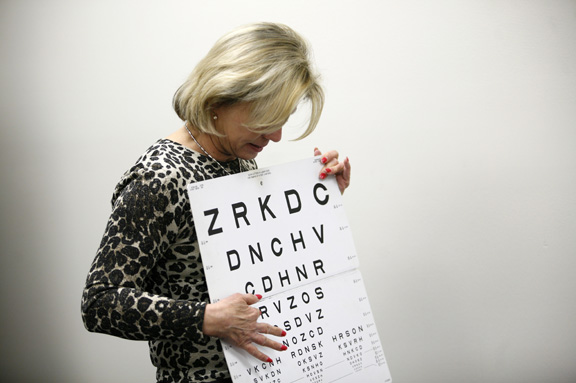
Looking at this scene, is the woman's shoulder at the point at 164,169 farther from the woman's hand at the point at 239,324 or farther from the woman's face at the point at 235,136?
the woman's hand at the point at 239,324

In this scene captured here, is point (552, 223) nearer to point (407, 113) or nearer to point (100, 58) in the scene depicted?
point (407, 113)

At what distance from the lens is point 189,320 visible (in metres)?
0.86

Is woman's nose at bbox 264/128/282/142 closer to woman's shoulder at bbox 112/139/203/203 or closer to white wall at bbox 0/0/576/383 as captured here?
woman's shoulder at bbox 112/139/203/203

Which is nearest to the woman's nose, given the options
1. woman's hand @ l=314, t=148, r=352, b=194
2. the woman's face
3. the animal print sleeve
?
the woman's face

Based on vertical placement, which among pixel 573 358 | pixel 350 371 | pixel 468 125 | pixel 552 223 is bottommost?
pixel 573 358

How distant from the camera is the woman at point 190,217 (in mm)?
849

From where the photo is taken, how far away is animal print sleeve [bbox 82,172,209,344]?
2.76 ft

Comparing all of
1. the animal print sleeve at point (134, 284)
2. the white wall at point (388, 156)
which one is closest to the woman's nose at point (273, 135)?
the animal print sleeve at point (134, 284)

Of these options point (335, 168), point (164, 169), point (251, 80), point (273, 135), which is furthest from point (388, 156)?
point (164, 169)

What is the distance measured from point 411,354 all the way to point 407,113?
972mm

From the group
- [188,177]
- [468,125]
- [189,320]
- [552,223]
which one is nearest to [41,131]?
[188,177]

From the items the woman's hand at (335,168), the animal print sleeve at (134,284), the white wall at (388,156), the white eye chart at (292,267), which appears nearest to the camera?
the animal print sleeve at (134,284)

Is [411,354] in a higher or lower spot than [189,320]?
lower

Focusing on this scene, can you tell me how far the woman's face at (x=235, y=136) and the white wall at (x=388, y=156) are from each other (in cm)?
76
